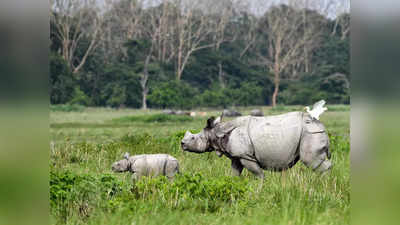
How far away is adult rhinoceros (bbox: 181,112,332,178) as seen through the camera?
4.70 meters

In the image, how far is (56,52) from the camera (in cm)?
1250

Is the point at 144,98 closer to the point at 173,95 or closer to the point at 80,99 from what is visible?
the point at 173,95

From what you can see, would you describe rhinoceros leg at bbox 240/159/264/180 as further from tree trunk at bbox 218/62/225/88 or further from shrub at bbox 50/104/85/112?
shrub at bbox 50/104/85/112

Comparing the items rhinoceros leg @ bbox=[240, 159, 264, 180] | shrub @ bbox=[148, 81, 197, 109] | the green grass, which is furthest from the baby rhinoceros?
shrub @ bbox=[148, 81, 197, 109]

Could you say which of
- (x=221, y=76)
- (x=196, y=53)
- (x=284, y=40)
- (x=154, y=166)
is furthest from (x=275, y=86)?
(x=154, y=166)

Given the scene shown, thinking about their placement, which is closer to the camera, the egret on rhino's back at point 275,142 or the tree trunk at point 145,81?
the egret on rhino's back at point 275,142

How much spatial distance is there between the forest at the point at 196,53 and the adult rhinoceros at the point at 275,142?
17.1 feet

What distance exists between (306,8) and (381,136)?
12.0 metres

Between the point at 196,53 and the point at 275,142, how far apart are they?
635cm

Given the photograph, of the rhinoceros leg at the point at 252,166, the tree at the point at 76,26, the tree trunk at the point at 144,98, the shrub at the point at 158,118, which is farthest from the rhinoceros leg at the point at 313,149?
the tree at the point at 76,26

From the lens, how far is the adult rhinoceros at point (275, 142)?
4.70 meters

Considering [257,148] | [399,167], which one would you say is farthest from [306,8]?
[399,167]

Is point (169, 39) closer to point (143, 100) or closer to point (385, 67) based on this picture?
point (143, 100)

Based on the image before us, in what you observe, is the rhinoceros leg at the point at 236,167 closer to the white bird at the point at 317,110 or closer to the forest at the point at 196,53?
the white bird at the point at 317,110
